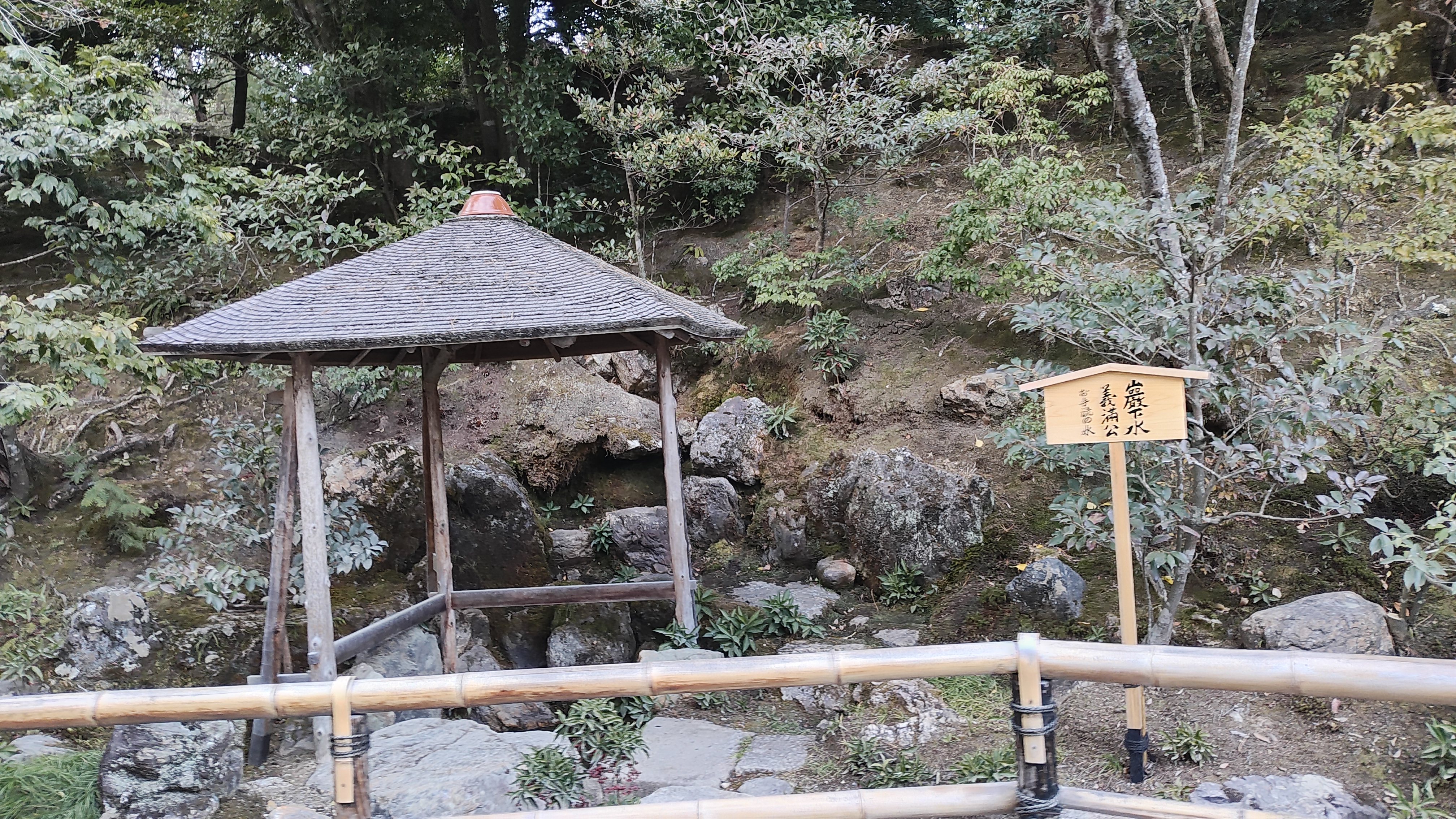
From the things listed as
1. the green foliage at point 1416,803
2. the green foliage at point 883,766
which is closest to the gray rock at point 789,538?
the green foliage at point 883,766

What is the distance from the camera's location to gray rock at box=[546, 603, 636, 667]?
22.1 feet

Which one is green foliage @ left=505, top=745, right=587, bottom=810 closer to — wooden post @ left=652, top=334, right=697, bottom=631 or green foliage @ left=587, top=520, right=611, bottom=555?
wooden post @ left=652, top=334, right=697, bottom=631

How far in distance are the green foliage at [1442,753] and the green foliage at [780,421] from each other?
6.15m

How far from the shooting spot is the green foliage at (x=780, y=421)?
30.3 ft

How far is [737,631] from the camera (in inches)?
257

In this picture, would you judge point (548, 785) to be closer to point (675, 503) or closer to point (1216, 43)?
point (675, 503)

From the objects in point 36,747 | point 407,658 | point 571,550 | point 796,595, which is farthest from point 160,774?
point 796,595

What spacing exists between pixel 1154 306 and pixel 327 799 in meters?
5.55

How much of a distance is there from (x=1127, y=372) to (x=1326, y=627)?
2.35 meters

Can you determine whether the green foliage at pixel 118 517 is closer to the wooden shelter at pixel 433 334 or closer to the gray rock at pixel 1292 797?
the wooden shelter at pixel 433 334

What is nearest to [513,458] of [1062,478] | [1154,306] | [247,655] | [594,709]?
[247,655]

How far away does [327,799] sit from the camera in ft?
14.7

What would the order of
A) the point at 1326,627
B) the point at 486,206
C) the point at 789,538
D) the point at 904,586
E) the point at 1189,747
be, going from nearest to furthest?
the point at 1189,747
the point at 1326,627
the point at 486,206
the point at 904,586
the point at 789,538

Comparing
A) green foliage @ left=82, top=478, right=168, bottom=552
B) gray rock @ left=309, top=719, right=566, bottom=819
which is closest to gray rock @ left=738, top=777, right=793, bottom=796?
gray rock @ left=309, top=719, right=566, bottom=819
